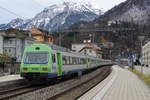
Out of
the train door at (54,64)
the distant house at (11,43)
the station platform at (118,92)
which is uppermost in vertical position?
the distant house at (11,43)

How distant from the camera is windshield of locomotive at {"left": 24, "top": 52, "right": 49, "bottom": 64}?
17263 mm

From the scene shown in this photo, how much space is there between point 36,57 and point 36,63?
0.51 meters

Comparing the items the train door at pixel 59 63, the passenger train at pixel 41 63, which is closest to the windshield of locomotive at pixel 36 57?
the passenger train at pixel 41 63

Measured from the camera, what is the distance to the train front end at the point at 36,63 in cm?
1680

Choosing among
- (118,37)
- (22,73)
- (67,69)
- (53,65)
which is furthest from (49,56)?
(118,37)

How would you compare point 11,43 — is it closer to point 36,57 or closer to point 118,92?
point 36,57

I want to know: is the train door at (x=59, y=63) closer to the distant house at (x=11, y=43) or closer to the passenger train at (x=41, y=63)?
the passenger train at (x=41, y=63)

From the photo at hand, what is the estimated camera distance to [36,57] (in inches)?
690

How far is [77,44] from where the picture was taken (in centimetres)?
10312

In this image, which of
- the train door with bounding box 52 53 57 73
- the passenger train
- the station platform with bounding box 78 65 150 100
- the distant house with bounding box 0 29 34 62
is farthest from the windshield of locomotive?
the distant house with bounding box 0 29 34 62

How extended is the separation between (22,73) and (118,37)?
4193 inches

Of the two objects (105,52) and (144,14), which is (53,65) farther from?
(144,14)

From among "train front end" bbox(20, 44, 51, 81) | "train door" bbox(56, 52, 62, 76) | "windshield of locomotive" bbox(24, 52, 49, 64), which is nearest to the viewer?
"train front end" bbox(20, 44, 51, 81)

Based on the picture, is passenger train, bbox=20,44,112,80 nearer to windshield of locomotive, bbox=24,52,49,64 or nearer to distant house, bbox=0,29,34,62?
windshield of locomotive, bbox=24,52,49,64
